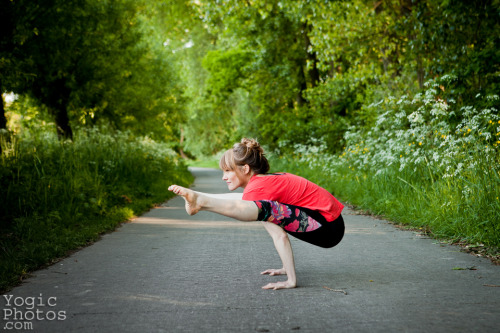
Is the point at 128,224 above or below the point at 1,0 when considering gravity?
below

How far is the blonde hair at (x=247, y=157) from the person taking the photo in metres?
4.41

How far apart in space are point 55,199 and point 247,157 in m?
5.11

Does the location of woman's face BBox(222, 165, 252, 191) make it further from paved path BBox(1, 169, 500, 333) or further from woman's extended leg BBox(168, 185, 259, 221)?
paved path BBox(1, 169, 500, 333)

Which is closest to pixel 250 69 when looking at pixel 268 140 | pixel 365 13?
pixel 268 140

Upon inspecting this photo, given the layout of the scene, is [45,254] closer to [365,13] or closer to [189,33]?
[365,13]

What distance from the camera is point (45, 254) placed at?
5660 millimetres

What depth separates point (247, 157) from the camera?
173 inches

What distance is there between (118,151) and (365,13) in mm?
9359

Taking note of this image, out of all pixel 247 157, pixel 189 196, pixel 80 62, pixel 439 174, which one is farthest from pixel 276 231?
pixel 80 62

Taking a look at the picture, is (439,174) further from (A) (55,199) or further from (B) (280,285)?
(A) (55,199)

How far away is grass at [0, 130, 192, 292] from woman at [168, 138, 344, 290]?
2.41 m

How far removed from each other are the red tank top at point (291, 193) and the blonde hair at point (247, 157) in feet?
0.34

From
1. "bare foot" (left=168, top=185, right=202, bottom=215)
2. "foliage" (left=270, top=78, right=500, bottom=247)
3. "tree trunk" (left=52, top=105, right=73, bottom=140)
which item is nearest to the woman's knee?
"bare foot" (left=168, top=185, right=202, bottom=215)

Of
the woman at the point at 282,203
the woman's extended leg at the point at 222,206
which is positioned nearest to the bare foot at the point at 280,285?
the woman at the point at 282,203
